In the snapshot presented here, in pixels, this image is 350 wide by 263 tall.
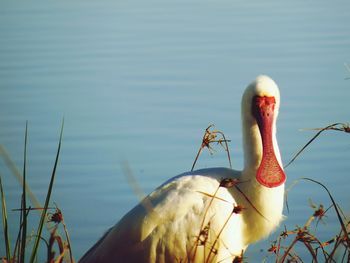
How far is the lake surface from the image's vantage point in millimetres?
9578

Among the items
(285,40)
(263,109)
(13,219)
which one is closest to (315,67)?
(285,40)

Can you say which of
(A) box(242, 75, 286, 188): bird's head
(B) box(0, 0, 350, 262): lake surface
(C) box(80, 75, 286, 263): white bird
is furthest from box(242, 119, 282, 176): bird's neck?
(B) box(0, 0, 350, 262): lake surface

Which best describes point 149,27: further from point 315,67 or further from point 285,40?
point 315,67

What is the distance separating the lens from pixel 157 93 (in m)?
12.0

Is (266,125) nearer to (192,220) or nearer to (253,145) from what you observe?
(253,145)

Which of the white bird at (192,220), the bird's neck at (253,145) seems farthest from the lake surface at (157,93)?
the white bird at (192,220)

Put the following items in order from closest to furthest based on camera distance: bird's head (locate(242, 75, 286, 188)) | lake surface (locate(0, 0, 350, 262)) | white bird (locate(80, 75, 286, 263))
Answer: white bird (locate(80, 75, 286, 263)), bird's head (locate(242, 75, 286, 188)), lake surface (locate(0, 0, 350, 262))

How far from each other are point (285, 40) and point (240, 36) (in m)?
0.71

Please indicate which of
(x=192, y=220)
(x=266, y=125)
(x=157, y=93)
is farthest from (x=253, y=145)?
(x=157, y=93)

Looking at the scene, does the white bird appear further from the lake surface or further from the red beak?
the lake surface

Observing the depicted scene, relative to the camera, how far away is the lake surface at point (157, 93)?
958 cm

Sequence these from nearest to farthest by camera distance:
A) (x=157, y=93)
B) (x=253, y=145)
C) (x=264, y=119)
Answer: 1. (x=264, y=119)
2. (x=253, y=145)
3. (x=157, y=93)

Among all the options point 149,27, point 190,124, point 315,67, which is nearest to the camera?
point 190,124

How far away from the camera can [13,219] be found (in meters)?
9.48
